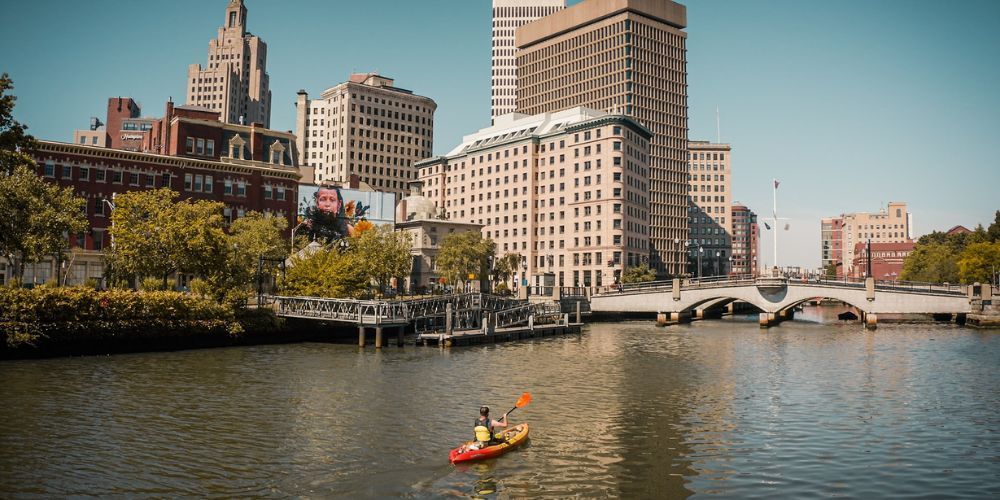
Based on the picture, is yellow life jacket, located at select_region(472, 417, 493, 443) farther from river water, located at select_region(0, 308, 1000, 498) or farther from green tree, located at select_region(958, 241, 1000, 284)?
green tree, located at select_region(958, 241, 1000, 284)

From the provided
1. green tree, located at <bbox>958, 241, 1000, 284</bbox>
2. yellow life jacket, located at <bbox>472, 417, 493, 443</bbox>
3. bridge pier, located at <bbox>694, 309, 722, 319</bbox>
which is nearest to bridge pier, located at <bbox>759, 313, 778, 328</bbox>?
bridge pier, located at <bbox>694, 309, 722, 319</bbox>

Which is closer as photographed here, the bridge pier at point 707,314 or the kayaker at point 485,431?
the kayaker at point 485,431

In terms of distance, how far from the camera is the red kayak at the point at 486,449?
24.3 metres

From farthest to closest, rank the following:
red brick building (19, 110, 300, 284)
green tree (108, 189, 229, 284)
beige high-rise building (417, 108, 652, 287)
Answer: beige high-rise building (417, 108, 652, 287)
red brick building (19, 110, 300, 284)
green tree (108, 189, 229, 284)

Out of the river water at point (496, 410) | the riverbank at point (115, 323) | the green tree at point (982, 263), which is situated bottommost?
the river water at point (496, 410)

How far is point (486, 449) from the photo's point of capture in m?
24.9

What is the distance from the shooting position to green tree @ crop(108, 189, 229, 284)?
5847 cm

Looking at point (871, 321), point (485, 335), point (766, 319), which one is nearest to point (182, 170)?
point (485, 335)

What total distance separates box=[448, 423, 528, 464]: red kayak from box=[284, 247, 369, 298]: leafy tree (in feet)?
139

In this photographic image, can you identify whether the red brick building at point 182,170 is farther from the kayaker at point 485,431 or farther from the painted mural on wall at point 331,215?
the kayaker at point 485,431

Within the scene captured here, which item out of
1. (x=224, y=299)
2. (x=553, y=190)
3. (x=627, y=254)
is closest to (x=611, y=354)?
(x=224, y=299)

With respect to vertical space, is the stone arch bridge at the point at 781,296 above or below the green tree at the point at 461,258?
below

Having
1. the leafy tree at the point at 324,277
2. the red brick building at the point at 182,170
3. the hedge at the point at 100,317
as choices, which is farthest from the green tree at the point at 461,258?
the hedge at the point at 100,317

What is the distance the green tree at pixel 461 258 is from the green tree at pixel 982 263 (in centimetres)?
7813
